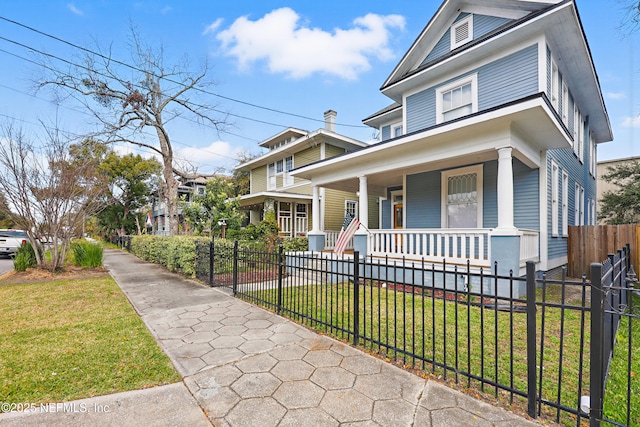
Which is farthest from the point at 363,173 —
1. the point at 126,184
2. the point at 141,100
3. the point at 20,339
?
the point at 126,184

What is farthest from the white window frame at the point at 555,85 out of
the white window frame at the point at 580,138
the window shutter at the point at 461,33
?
the white window frame at the point at 580,138

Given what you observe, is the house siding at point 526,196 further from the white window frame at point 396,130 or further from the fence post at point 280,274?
the fence post at point 280,274

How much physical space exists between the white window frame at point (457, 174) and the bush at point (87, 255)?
12.0 m

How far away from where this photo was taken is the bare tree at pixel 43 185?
27.5 ft

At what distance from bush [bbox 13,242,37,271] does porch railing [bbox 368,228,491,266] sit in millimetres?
10822

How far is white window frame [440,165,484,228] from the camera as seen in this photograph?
8.18 meters

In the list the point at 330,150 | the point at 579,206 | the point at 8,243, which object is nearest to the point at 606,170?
the point at 579,206

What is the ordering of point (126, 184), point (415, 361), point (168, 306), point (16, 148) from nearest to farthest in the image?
1. point (415, 361)
2. point (168, 306)
3. point (16, 148)
4. point (126, 184)

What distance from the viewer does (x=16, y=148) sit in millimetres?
8422

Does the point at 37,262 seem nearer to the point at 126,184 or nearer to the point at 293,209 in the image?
the point at 293,209

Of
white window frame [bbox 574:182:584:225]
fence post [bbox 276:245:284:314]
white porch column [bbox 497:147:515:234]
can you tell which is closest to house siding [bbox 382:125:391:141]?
white window frame [bbox 574:182:584:225]

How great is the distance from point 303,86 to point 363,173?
29.2 ft

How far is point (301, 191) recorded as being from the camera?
1702 centimetres

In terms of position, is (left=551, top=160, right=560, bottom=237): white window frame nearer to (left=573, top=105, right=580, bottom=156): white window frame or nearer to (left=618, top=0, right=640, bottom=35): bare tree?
(left=573, top=105, right=580, bottom=156): white window frame
